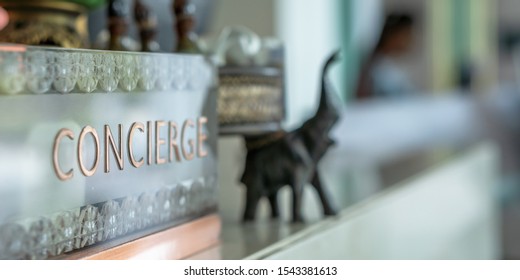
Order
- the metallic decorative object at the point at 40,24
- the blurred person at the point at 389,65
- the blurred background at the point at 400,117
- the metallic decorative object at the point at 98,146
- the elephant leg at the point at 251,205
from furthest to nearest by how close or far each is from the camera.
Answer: the blurred person at the point at 389,65
the blurred background at the point at 400,117
the elephant leg at the point at 251,205
the metallic decorative object at the point at 40,24
the metallic decorative object at the point at 98,146

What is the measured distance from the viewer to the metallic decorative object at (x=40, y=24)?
577mm

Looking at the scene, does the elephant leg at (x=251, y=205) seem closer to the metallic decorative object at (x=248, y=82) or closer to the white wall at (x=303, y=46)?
the metallic decorative object at (x=248, y=82)

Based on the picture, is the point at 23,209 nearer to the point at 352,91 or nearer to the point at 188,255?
the point at 188,255

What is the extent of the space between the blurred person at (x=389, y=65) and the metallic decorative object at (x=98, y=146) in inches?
60.2

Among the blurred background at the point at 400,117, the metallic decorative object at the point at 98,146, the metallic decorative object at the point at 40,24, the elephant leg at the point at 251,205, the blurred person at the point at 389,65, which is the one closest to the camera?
the metallic decorative object at the point at 98,146

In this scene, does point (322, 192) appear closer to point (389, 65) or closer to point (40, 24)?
point (40, 24)

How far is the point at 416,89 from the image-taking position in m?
2.80

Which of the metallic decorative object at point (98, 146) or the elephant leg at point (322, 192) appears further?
the elephant leg at point (322, 192)

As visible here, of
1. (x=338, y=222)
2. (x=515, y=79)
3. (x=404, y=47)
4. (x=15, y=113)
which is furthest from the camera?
(x=515, y=79)

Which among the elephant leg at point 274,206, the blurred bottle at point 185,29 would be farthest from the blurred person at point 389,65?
the blurred bottle at point 185,29

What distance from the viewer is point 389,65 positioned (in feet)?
8.30

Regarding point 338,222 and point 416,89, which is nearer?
point 338,222
